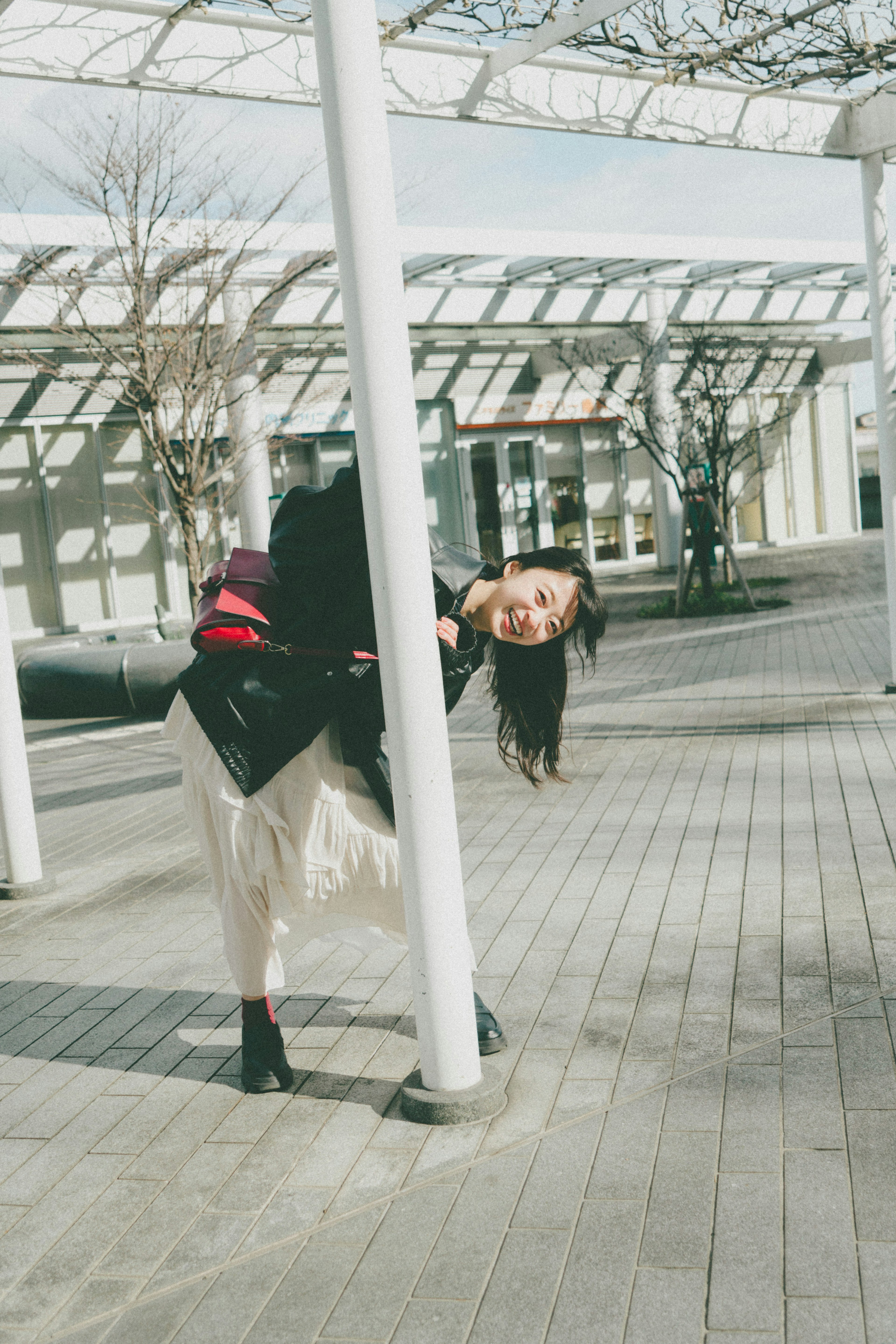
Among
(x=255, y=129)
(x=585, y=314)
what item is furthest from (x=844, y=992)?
(x=585, y=314)

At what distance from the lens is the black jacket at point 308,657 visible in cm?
312

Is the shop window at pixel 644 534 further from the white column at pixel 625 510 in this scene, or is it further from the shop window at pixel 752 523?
the shop window at pixel 752 523

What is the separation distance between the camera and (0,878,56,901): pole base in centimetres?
573

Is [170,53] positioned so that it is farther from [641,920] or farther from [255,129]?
[641,920]

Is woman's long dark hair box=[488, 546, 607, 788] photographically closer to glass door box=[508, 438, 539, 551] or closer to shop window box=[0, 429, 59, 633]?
shop window box=[0, 429, 59, 633]

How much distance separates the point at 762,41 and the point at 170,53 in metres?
3.50

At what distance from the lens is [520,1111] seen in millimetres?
3180

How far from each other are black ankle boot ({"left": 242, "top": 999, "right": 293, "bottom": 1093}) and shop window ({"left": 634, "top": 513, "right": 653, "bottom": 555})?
75.8 ft

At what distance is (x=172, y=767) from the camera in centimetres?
924

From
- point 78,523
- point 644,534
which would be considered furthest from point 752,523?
point 78,523

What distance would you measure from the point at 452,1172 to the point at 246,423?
13.0 metres

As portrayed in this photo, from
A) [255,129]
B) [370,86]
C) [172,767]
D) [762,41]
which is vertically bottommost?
[172,767]

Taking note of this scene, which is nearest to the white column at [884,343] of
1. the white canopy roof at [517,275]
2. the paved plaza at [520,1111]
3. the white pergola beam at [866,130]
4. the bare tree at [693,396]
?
the white pergola beam at [866,130]

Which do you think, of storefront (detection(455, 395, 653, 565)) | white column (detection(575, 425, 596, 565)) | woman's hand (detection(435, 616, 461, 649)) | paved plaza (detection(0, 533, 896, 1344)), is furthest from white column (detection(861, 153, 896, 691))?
white column (detection(575, 425, 596, 565))
